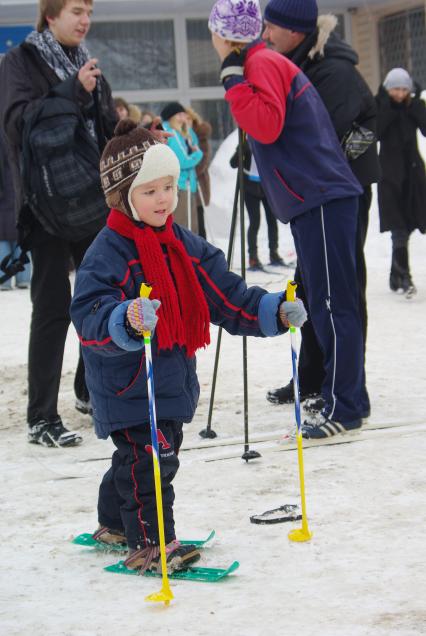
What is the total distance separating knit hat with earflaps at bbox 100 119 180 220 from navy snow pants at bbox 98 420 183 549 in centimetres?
70

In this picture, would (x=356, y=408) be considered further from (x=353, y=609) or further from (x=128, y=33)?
(x=128, y=33)

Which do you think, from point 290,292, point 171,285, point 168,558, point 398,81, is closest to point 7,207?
point 398,81

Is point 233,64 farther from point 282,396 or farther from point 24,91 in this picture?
point 282,396

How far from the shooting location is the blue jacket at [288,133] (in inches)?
188

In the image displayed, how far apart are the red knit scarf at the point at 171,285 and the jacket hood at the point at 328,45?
1905 millimetres

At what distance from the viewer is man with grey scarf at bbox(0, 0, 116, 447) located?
5121 mm

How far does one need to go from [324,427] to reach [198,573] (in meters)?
1.79

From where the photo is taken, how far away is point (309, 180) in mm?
4926

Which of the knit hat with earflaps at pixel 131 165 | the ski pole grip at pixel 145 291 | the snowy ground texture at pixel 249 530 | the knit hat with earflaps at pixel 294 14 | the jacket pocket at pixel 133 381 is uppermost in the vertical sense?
the knit hat with earflaps at pixel 294 14

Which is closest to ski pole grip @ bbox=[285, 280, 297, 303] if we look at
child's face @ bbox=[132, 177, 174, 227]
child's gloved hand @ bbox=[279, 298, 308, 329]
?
child's gloved hand @ bbox=[279, 298, 308, 329]

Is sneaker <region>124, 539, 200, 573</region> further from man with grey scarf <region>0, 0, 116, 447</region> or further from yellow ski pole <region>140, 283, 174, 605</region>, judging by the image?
man with grey scarf <region>0, 0, 116, 447</region>

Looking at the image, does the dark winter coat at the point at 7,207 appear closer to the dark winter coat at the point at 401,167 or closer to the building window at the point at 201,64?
the dark winter coat at the point at 401,167

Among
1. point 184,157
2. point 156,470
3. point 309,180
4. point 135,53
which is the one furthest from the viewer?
point 135,53

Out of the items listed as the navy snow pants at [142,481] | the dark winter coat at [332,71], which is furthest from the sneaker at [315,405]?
the navy snow pants at [142,481]
